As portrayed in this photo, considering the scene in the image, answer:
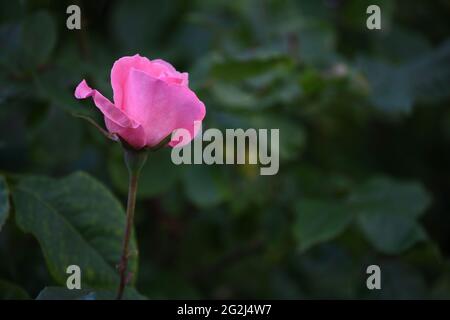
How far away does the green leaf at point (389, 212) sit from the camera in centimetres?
93

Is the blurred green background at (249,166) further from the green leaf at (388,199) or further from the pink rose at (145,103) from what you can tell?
the pink rose at (145,103)

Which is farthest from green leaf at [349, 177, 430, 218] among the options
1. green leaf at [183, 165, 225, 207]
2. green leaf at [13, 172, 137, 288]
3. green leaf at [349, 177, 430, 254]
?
green leaf at [13, 172, 137, 288]

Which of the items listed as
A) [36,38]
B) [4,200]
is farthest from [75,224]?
[36,38]

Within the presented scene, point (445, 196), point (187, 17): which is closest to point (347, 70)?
point (187, 17)

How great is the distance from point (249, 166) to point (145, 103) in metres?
0.68

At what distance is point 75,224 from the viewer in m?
0.73

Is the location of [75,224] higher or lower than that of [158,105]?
lower

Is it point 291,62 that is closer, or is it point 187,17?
point 291,62

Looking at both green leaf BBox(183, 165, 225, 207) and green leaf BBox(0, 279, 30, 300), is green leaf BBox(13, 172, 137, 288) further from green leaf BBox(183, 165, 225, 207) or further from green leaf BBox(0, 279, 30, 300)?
green leaf BBox(183, 165, 225, 207)

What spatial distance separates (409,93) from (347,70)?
12cm

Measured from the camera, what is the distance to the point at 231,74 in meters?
1.02

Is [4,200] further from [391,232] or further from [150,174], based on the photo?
[391,232]

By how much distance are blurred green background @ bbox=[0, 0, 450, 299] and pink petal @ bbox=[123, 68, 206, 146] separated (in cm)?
19

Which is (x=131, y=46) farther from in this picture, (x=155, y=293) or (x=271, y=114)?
(x=155, y=293)
